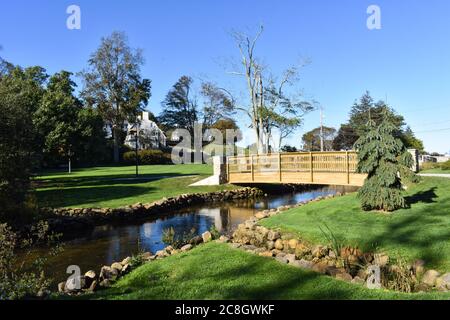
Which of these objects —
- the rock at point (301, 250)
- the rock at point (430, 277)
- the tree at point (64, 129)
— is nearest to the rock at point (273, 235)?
the rock at point (301, 250)

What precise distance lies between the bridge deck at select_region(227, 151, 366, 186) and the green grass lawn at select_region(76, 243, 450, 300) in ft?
37.6

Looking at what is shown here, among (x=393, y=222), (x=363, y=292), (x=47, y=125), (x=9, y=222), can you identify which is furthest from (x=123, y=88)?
(x=363, y=292)

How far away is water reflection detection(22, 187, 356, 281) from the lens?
9.90 m

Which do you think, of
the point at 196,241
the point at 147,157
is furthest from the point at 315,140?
the point at 196,241

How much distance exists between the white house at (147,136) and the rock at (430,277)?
1919 inches

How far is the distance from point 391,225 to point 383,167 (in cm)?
188

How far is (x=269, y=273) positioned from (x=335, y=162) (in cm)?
1300

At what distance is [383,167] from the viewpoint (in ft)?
33.8

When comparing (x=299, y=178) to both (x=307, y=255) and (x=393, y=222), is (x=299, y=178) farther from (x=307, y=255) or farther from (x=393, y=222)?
(x=307, y=255)

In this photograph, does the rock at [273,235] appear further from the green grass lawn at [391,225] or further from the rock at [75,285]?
the rock at [75,285]

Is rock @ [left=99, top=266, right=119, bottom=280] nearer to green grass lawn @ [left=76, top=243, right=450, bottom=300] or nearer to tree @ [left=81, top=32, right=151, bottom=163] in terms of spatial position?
green grass lawn @ [left=76, top=243, right=450, bottom=300]

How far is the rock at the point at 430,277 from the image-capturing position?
6.02 meters

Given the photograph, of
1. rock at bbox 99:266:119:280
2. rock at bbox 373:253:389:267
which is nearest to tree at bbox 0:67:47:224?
rock at bbox 99:266:119:280
